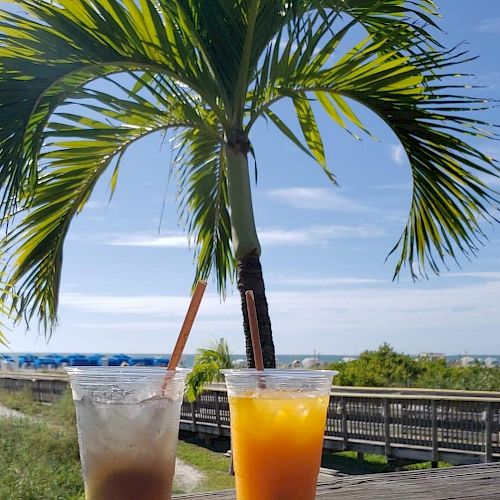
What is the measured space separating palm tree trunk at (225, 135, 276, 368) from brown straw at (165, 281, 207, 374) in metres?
2.46

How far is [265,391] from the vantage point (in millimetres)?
1276

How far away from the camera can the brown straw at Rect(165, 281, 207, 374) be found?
122 centimetres

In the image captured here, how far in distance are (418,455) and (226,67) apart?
24.0 feet

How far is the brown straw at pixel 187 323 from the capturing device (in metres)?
1.22

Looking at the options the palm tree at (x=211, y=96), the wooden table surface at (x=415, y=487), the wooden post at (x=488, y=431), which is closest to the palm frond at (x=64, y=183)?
the palm tree at (x=211, y=96)

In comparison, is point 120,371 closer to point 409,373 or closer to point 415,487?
point 415,487

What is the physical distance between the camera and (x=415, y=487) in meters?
1.71

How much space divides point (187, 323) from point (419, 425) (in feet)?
29.5

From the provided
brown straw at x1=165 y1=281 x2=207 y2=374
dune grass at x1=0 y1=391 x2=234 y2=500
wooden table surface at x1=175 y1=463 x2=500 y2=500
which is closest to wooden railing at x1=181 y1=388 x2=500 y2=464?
dune grass at x1=0 y1=391 x2=234 y2=500

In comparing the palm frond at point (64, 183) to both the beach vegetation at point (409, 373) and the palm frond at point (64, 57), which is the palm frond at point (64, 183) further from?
the beach vegetation at point (409, 373)

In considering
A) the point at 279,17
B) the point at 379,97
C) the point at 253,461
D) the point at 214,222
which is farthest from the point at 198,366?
the point at 253,461

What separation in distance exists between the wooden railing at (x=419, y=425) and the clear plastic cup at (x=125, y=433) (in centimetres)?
816

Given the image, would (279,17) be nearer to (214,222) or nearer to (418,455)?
(214,222)

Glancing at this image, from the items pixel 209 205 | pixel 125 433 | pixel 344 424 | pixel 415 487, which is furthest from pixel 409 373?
pixel 125 433
